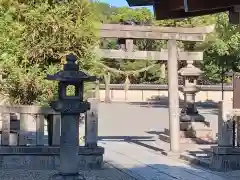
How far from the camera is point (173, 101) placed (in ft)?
43.0

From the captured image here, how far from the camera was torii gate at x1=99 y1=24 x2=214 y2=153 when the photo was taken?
13.0 m

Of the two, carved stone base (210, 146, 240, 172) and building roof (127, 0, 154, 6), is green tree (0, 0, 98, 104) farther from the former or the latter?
building roof (127, 0, 154, 6)

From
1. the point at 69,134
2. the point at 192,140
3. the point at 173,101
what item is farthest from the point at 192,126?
the point at 69,134

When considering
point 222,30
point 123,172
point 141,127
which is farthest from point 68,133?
point 222,30

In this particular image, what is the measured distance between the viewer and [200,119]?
17359mm

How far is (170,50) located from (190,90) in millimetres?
4453

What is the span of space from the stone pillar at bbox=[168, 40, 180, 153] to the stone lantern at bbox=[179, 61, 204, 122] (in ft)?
13.1

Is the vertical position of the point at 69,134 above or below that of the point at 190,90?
below

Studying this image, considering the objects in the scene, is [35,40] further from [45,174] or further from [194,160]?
[194,160]

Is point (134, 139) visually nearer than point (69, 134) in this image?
No

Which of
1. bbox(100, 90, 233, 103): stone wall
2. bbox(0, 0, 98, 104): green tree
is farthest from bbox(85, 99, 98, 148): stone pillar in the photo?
bbox(100, 90, 233, 103): stone wall

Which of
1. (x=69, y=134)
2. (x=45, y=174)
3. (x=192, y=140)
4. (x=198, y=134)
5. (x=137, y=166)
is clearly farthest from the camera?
(x=198, y=134)

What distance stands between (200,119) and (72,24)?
7463 mm

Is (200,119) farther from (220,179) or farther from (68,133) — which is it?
→ (68,133)
